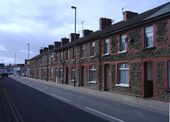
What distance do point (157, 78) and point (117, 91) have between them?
21.6ft

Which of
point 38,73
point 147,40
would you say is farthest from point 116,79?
point 38,73

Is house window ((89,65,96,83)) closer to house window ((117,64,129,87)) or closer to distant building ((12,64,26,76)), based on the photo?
house window ((117,64,129,87))

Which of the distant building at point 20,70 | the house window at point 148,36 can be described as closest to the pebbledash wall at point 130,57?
the house window at point 148,36

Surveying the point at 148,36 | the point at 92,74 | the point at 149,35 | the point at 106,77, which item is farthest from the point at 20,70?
the point at 149,35

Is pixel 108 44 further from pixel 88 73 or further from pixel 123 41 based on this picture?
pixel 88 73

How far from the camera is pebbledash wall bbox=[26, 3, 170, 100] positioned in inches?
820

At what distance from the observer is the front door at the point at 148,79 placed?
22641 mm

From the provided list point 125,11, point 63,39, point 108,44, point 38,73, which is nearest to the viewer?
point 108,44

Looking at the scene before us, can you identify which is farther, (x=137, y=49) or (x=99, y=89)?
(x=99, y=89)

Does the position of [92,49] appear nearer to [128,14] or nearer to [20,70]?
[128,14]

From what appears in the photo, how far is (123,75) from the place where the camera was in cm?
2645

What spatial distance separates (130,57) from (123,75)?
237 cm

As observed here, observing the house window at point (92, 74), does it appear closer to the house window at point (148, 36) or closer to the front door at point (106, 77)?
the front door at point (106, 77)

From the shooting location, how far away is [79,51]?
38.7 m
